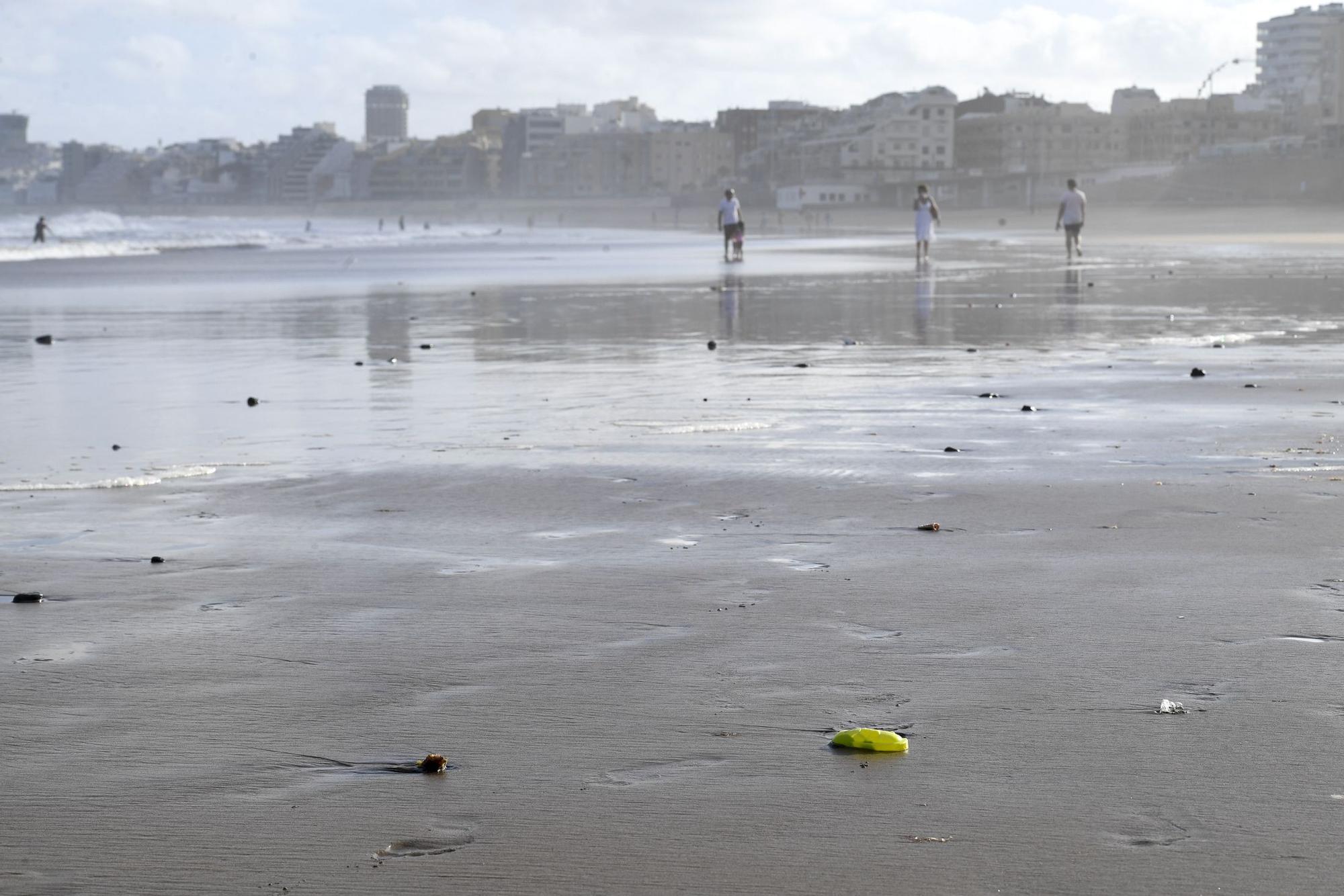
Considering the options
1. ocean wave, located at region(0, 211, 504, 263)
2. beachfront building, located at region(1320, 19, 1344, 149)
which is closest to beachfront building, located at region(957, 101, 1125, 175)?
beachfront building, located at region(1320, 19, 1344, 149)

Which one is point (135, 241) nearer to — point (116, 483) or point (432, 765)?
point (116, 483)

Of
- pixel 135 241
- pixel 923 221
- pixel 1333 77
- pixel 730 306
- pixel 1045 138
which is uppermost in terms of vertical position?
pixel 1333 77

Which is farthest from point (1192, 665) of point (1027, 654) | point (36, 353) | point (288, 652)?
point (36, 353)

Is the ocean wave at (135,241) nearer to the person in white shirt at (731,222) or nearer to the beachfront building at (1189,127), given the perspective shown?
A: the person in white shirt at (731,222)

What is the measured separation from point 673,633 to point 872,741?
120 centimetres

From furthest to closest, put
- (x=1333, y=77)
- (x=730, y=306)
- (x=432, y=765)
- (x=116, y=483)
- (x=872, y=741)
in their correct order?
(x=1333, y=77), (x=730, y=306), (x=116, y=483), (x=872, y=741), (x=432, y=765)

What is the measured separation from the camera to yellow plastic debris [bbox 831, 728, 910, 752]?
13.0 ft

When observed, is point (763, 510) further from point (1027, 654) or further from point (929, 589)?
point (1027, 654)

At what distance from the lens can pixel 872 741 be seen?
13.0ft

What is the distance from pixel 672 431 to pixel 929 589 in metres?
4.15

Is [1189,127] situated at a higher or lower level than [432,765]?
higher

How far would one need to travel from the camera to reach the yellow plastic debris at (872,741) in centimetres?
395

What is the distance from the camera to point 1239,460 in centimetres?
831

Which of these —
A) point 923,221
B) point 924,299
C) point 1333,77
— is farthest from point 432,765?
point 1333,77
